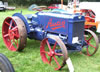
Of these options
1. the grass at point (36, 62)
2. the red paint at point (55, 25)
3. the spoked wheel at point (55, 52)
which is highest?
the red paint at point (55, 25)

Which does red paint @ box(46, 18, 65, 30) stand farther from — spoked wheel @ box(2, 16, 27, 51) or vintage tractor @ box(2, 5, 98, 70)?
spoked wheel @ box(2, 16, 27, 51)

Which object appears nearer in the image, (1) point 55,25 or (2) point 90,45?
(1) point 55,25

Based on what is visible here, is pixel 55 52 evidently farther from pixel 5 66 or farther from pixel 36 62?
pixel 5 66

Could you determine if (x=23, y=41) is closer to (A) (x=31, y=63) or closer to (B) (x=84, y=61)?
(A) (x=31, y=63)

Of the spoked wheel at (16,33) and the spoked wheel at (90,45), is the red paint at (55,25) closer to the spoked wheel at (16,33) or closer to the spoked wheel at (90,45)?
the spoked wheel at (16,33)

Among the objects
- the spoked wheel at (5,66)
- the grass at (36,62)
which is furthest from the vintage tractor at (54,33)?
the spoked wheel at (5,66)

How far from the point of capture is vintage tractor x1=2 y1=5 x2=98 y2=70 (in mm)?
3531

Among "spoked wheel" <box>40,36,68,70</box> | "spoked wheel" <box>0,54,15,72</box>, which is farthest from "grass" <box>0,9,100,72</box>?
"spoked wheel" <box>0,54,15,72</box>

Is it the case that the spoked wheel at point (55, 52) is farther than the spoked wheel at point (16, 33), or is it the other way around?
the spoked wheel at point (16, 33)

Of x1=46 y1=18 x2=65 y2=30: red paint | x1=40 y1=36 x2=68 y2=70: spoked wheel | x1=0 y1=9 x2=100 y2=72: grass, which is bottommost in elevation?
x1=0 y1=9 x2=100 y2=72: grass

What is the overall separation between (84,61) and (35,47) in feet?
5.50

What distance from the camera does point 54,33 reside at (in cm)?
405

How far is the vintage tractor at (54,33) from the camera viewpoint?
3531mm

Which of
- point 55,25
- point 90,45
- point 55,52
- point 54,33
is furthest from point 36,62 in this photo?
point 90,45
